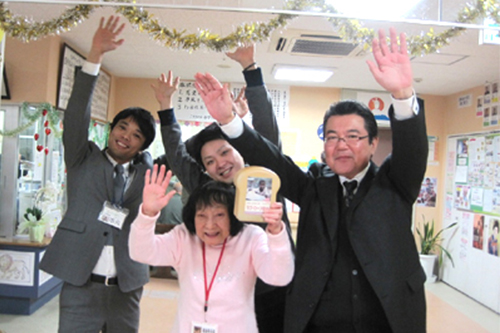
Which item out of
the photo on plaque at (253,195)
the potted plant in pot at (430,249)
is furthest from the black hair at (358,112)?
the potted plant in pot at (430,249)

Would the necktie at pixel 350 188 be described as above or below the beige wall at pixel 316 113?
below

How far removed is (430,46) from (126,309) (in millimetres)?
1661

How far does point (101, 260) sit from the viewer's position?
5.01ft

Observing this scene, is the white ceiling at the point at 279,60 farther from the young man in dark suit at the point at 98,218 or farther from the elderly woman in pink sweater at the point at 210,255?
the elderly woman in pink sweater at the point at 210,255

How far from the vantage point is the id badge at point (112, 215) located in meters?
1.53

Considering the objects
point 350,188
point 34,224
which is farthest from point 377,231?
point 34,224

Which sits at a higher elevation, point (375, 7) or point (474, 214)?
point (375, 7)

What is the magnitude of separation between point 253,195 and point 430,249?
15.1ft

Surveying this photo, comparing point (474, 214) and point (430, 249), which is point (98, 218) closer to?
point (474, 214)

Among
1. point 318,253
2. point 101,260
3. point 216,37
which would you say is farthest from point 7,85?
point 318,253

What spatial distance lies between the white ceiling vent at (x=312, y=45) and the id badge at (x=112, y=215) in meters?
1.95

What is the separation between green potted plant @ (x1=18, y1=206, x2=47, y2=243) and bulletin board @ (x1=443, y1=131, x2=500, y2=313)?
4.55m

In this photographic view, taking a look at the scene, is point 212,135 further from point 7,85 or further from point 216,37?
point 7,85

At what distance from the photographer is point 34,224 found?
3.12 meters
